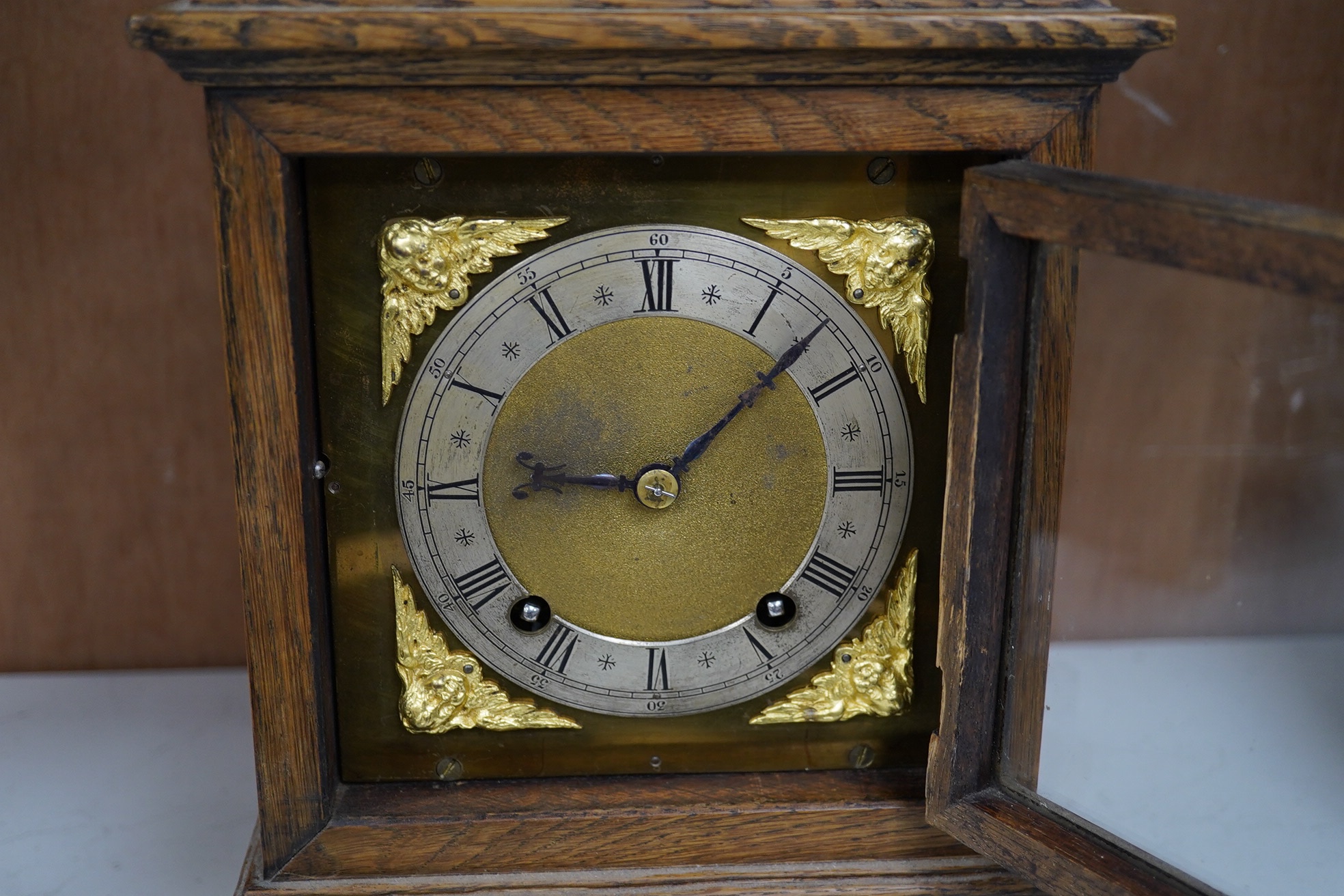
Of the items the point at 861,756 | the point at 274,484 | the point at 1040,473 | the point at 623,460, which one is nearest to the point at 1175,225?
the point at 1040,473

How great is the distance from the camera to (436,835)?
121 cm

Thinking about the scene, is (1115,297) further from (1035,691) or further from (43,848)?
(43,848)

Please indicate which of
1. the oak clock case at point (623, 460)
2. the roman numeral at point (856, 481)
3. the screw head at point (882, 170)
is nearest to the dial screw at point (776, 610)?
the oak clock case at point (623, 460)

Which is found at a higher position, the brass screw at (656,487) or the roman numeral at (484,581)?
the brass screw at (656,487)

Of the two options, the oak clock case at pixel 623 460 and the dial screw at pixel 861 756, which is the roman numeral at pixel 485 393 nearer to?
the oak clock case at pixel 623 460

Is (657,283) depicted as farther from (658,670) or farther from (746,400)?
(658,670)

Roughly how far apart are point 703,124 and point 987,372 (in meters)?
0.30

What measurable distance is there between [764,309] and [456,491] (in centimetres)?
31

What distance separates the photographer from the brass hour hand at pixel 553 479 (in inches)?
45.1

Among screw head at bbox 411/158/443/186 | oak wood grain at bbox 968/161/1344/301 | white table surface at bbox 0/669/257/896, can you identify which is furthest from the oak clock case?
white table surface at bbox 0/669/257/896

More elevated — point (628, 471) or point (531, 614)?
point (628, 471)

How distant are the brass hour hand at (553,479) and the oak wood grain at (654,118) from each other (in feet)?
0.89

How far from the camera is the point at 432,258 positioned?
1104 mm

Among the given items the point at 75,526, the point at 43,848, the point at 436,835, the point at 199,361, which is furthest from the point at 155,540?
the point at 436,835
